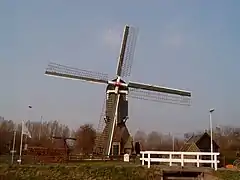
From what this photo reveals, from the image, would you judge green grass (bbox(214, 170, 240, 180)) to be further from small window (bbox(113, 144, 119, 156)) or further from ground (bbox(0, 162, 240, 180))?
small window (bbox(113, 144, 119, 156))

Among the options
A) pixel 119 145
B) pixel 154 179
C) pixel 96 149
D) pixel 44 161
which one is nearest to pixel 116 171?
pixel 154 179

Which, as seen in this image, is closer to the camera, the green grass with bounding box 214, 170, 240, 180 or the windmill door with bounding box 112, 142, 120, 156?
the green grass with bounding box 214, 170, 240, 180

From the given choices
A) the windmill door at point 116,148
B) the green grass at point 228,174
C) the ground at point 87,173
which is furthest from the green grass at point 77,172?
the windmill door at point 116,148

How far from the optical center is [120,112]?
39.0m

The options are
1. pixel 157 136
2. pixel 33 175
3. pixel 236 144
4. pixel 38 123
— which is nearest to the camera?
pixel 33 175

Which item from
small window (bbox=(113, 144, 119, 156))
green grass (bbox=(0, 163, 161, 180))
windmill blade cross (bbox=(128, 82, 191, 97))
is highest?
windmill blade cross (bbox=(128, 82, 191, 97))

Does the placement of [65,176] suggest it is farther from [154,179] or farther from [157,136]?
[157,136]

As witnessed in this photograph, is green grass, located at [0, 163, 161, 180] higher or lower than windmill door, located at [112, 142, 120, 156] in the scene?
lower

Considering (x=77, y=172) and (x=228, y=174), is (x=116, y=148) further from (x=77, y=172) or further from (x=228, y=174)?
(x=228, y=174)

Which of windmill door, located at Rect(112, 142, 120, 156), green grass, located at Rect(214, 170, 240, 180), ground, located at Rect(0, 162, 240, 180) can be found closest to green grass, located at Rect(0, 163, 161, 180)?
ground, located at Rect(0, 162, 240, 180)

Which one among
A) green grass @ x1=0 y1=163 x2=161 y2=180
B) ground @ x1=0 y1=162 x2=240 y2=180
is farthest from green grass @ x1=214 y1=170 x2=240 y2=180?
green grass @ x1=0 y1=163 x2=161 y2=180

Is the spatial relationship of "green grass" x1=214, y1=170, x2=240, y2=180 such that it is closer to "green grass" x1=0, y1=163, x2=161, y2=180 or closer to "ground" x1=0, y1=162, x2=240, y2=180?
"ground" x1=0, y1=162, x2=240, y2=180

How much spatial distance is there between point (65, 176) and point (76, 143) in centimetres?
3005

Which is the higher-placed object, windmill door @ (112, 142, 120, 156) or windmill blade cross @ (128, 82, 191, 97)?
windmill blade cross @ (128, 82, 191, 97)
